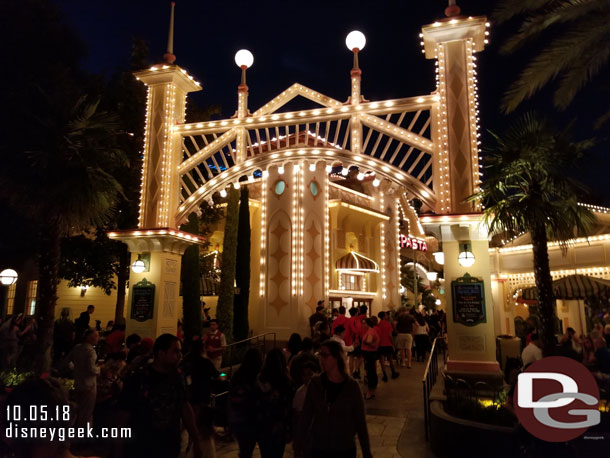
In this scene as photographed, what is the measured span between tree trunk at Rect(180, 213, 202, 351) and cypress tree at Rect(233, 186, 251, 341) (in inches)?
64.8

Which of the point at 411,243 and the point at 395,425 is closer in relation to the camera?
the point at 395,425

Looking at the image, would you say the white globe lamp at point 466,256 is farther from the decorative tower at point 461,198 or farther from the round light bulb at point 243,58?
the round light bulb at point 243,58

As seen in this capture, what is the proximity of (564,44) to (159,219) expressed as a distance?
393 inches

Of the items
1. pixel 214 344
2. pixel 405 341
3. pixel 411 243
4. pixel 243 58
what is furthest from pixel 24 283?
pixel 411 243

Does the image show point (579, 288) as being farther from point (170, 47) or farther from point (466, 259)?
point (170, 47)

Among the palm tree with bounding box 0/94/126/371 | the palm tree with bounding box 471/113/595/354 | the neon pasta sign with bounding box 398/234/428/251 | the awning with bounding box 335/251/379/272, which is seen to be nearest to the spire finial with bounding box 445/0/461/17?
the palm tree with bounding box 471/113/595/354

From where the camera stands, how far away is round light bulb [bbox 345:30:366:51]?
36.8ft

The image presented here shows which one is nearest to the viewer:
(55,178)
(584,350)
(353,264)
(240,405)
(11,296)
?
(240,405)

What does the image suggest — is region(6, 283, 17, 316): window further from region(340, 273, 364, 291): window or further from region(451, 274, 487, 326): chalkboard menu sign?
region(451, 274, 487, 326): chalkboard menu sign

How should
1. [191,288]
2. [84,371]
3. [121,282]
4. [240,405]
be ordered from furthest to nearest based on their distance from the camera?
[191,288]
[121,282]
[84,371]
[240,405]

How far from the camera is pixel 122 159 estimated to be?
1245cm

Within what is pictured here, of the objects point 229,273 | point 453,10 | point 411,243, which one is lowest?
A: point 229,273

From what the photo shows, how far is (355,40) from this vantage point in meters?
11.2

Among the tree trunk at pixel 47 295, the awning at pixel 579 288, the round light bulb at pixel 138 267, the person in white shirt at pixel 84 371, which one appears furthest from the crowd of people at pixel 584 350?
the tree trunk at pixel 47 295
